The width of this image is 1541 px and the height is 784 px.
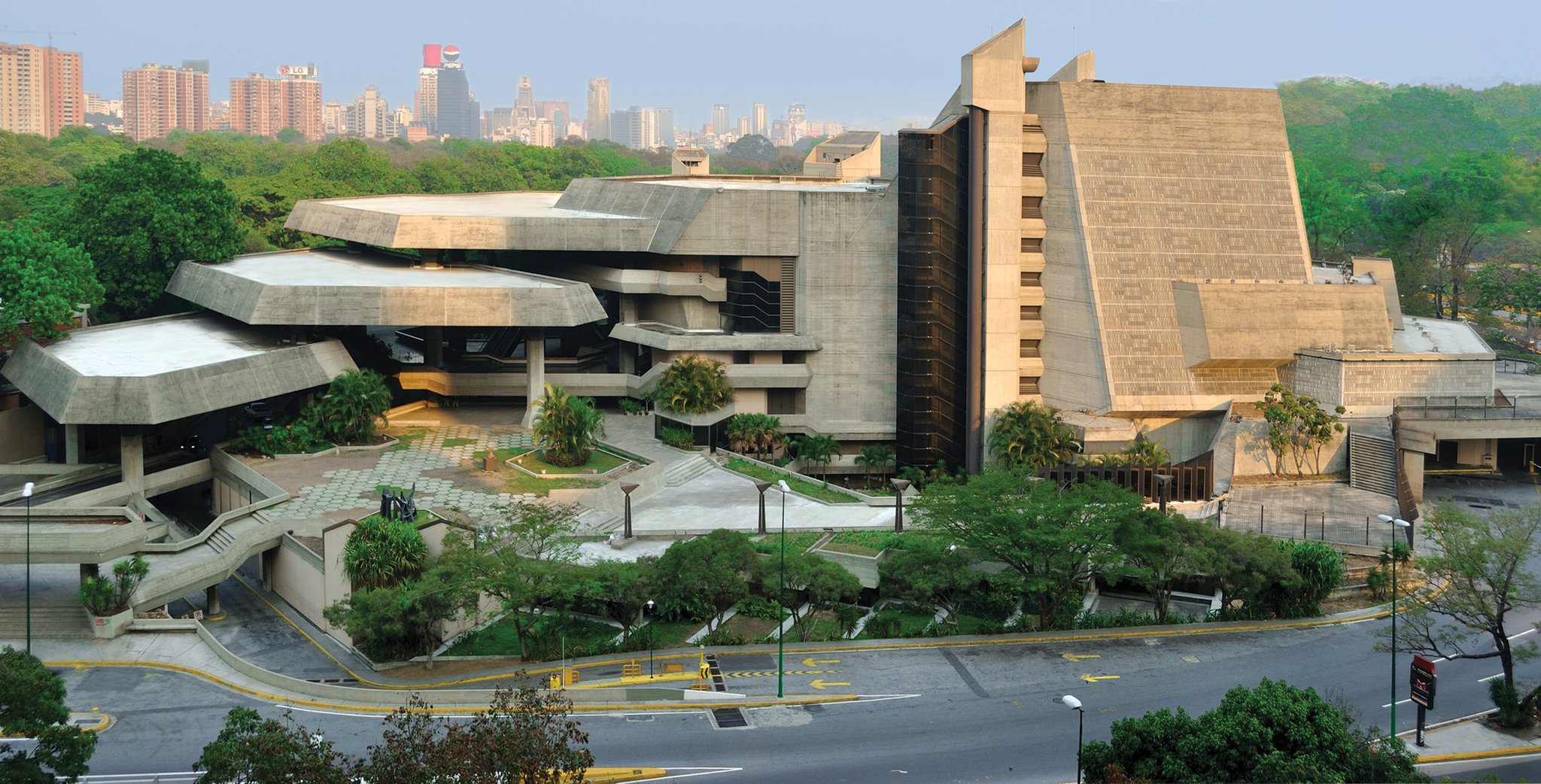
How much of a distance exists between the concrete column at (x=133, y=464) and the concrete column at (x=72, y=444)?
378 centimetres

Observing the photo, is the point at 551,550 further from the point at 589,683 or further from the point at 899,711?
the point at 899,711

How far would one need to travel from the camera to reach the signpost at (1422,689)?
3622 cm

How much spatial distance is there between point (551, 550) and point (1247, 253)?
120 ft

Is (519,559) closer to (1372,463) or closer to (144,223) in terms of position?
(1372,463)

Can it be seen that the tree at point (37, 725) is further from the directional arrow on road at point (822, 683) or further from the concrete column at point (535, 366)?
the concrete column at point (535, 366)

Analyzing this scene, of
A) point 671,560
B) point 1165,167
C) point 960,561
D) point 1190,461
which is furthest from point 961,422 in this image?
point 671,560

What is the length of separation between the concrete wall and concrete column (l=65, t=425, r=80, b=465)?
3.75 meters

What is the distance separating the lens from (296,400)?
66062mm

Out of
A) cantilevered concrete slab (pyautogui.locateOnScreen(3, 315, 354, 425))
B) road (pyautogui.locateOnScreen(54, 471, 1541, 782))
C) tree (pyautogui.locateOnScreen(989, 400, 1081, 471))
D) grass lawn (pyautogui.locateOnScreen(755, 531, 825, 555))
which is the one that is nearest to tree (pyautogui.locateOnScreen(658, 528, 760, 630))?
road (pyautogui.locateOnScreen(54, 471, 1541, 782))

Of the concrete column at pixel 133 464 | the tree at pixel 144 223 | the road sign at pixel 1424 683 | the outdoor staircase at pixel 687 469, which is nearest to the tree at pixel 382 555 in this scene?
the concrete column at pixel 133 464

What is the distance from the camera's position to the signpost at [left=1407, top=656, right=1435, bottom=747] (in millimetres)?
36219

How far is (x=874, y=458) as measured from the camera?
67312 millimetres

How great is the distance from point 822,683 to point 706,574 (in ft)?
18.3

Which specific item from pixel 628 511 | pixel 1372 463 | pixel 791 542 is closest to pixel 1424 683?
pixel 791 542
